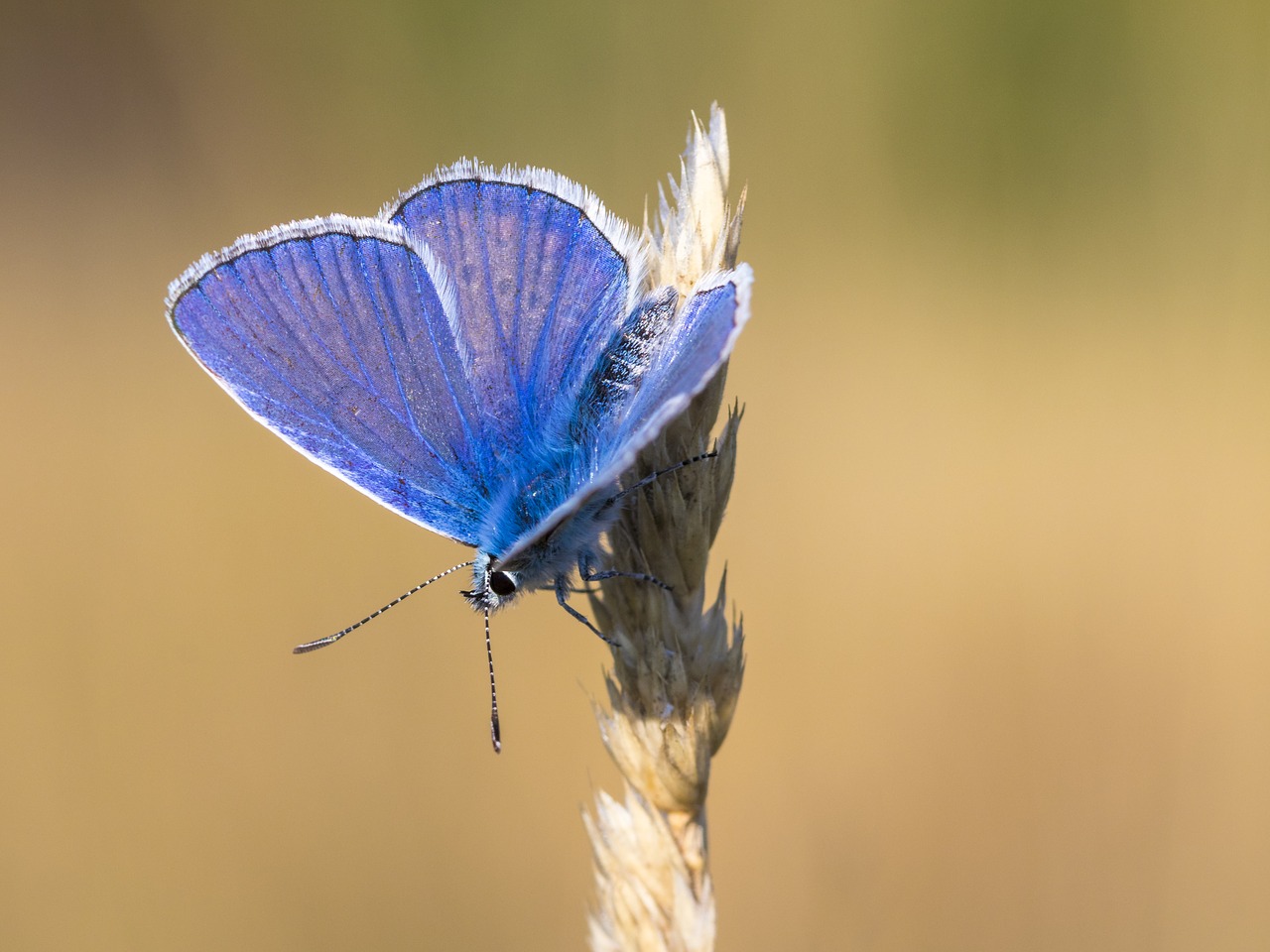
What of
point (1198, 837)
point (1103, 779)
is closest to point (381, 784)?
point (1103, 779)

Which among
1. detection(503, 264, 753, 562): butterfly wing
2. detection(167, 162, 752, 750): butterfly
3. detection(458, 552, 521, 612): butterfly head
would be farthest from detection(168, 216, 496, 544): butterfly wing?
detection(503, 264, 753, 562): butterfly wing

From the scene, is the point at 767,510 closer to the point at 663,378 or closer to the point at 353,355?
the point at 353,355

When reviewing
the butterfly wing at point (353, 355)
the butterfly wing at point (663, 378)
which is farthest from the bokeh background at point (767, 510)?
the butterfly wing at point (663, 378)

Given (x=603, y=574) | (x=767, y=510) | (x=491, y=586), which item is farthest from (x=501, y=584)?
(x=767, y=510)

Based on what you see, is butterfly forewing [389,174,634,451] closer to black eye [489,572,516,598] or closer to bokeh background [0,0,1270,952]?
black eye [489,572,516,598]

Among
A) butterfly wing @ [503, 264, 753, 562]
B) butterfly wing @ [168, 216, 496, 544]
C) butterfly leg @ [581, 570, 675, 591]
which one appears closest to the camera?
butterfly wing @ [503, 264, 753, 562]

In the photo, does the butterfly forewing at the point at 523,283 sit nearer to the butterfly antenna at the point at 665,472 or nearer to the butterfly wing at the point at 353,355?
the butterfly wing at the point at 353,355

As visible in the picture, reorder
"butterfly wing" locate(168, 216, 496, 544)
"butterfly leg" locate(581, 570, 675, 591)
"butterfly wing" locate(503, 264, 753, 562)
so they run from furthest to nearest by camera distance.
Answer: "butterfly wing" locate(168, 216, 496, 544), "butterfly leg" locate(581, 570, 675, 591), "butterfly wing" locate(503, 264, 753, 562)
